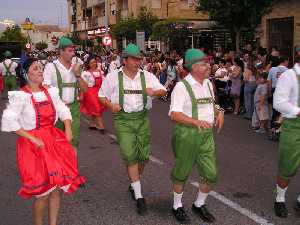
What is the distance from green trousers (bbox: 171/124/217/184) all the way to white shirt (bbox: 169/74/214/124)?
0.15m

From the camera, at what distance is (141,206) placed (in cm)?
488

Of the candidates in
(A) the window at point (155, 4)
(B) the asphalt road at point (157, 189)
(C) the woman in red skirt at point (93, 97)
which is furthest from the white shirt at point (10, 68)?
(A) the window at point (155, 4)

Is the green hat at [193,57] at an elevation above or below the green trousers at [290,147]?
above

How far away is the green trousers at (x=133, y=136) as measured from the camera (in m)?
4.96

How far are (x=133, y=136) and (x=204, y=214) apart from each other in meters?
1.17

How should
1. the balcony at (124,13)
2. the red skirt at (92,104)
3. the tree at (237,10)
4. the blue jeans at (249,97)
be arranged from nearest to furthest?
the red skirt at (92,104)
the blue jeans at (249,97)
the tree at (237,10)
the balcony at (124,13)

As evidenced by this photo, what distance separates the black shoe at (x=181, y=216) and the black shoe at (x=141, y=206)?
1.25ft

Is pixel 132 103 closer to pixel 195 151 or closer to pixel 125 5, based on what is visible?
pixel 195 151

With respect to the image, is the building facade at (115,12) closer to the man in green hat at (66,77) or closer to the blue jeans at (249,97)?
the blue jeans at (249,97)

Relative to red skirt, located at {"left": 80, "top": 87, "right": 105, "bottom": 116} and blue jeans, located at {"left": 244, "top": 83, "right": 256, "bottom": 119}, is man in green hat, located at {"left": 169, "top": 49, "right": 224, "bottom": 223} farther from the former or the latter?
blue jeans, located at {"left": 244, "top": 83, "right": 256, "bottom": 119}

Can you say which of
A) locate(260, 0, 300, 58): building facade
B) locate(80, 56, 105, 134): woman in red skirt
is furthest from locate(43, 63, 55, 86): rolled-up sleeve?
locate(260, 0, 300, 58): building facade

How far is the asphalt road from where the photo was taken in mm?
4727

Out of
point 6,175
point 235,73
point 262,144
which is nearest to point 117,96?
point 6,175

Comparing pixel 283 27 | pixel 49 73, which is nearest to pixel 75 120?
pixel 49 73
